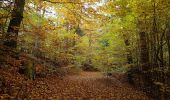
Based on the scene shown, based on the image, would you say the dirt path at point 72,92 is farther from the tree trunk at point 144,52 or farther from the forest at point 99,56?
the tree trunk at point 144,52

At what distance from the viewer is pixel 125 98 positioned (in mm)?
11875

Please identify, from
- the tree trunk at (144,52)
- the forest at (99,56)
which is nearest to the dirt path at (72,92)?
the forest at (99,56)

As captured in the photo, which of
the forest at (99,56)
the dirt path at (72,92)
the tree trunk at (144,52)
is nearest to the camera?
the dirt path at (72,92)

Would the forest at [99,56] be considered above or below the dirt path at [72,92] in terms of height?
above

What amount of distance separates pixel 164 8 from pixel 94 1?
4.14m

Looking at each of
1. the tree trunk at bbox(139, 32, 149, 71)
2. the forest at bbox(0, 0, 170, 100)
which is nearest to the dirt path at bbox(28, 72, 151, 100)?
the forest at bbox(0, 0, 170, 100)

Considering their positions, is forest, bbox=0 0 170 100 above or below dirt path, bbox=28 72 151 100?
above

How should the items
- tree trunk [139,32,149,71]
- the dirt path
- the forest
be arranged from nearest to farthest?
the dirt path, the forest, tree trunk [139,32,149,71]

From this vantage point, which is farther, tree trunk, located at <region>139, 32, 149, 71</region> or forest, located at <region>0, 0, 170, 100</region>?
tree trunk, located at <region>139, 32, 149, 71</region>

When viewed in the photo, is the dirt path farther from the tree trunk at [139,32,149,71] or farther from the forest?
the tree trunk at [139,32,149,71]

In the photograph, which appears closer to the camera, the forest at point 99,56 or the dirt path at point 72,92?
the dirt path at point 72,92

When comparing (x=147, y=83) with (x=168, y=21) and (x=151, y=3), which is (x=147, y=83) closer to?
(x=168, y=21)

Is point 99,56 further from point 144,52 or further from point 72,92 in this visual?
point 72,92

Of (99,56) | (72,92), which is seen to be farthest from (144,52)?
(72,92)
